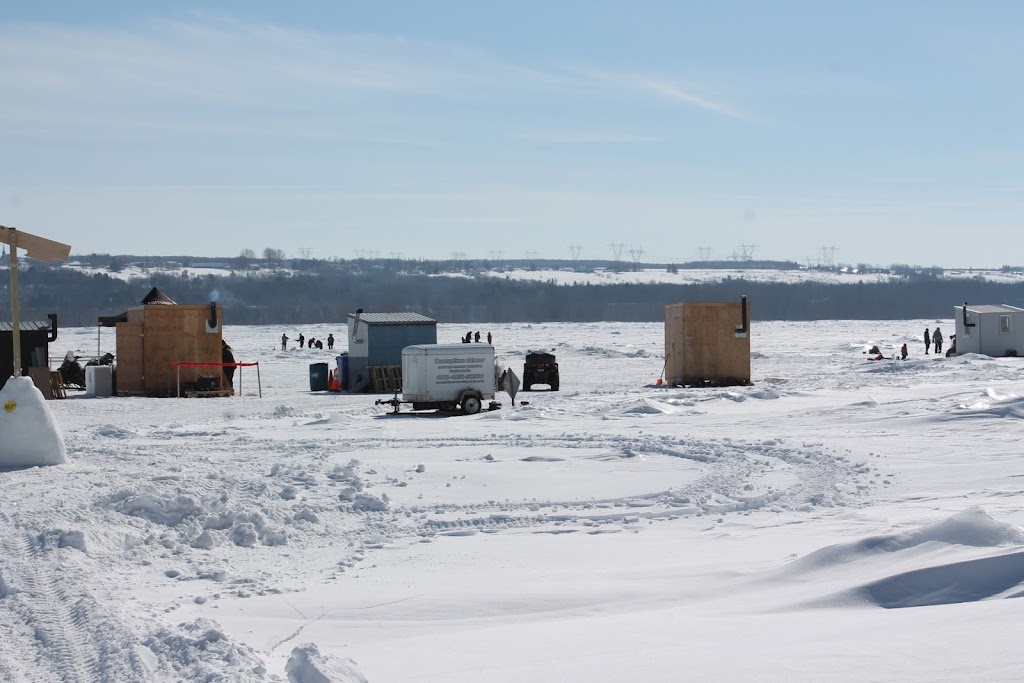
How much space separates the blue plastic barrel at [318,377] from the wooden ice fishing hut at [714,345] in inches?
403

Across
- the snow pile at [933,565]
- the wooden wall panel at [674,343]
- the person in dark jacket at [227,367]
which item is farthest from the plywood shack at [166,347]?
the snow pile at [933,565]

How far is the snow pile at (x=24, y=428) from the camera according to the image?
10.8 metres

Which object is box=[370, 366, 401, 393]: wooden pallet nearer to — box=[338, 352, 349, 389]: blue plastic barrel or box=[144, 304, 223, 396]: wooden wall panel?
box=[338, 352, 349, 389]: blue plastic barrel

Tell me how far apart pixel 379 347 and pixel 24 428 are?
18534 mm

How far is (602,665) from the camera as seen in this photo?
5.17 metres

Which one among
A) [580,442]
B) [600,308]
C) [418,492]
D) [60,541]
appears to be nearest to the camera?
[60,541]

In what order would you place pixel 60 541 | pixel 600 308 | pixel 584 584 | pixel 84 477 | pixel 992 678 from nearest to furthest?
pixel 992 678
pixel 584 584
pixel 60 541
pixel 84 477
pixel 600 308

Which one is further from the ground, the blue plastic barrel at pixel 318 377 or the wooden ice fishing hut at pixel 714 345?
the wooden ice fishing hut at pixel 714 345

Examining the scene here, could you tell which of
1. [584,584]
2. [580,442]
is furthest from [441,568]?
[580,442]

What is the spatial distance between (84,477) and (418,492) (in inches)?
134

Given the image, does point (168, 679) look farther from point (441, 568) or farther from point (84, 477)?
point (84, 477)

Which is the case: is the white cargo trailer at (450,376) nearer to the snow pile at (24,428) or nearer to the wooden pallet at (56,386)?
the snow pile at (24,428)

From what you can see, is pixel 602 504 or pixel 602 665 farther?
pixel 602 504

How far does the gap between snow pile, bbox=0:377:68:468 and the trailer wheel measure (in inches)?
448
